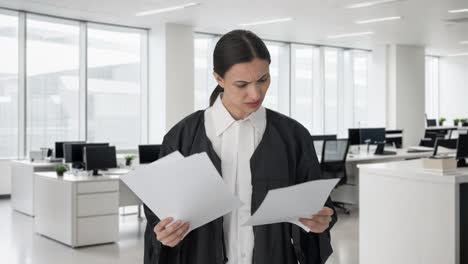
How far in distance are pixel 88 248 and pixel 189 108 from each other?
5.87 metres

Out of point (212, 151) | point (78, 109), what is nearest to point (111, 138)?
point (78, 109)

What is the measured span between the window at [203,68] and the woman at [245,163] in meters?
11.4

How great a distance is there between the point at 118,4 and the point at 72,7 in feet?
3.04

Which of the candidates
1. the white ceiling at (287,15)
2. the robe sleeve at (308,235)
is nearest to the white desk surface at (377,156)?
the white ceiling at (287,15)

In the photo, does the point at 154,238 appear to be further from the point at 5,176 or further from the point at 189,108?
the point at 189,108

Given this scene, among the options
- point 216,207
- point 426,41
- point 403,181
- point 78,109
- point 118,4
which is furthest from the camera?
point 426,41

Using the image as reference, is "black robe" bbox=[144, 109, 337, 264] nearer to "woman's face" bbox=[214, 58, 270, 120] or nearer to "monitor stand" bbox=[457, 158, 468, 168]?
"woman's face" bbox=[214, 58, 270, 120]

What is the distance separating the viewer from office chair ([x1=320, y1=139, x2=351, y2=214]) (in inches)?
328

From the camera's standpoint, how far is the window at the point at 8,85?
34.0 ft

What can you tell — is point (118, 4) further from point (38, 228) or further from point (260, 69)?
point (260, 69)

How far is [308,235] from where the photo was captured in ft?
5.28

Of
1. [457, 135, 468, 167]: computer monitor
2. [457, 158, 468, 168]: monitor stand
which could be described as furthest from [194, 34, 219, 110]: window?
[457, 158, 468, 168]: monitor stand

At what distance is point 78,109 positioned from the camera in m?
11.4

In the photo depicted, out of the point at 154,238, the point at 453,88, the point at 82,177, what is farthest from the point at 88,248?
the point at 453,88
